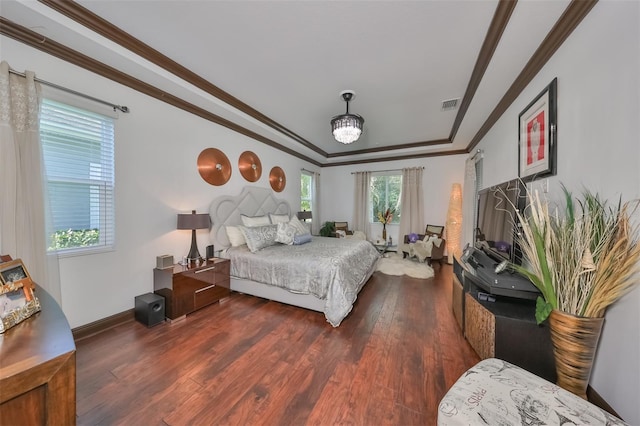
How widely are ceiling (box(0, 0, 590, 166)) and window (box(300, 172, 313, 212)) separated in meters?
2.50

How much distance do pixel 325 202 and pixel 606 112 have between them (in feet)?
18.3

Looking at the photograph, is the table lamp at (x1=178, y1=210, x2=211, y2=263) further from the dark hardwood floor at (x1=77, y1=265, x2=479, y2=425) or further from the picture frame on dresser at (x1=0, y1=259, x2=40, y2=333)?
the picture frame on dresser at (x1=0, y1=259, x2=40, y2=333)

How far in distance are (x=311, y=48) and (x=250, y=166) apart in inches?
92.9

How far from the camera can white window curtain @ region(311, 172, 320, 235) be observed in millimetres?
6098

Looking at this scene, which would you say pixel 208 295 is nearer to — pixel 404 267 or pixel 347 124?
pixel 347 124

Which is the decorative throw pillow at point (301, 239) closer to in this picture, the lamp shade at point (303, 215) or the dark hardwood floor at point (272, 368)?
the dark hardwood floor at point (272, 368)

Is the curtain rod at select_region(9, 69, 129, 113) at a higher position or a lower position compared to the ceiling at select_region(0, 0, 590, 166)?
lower

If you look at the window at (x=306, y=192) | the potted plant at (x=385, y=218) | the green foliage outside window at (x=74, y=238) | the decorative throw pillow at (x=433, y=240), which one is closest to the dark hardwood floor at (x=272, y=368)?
the green foliage outside window at (x=74, y=238)

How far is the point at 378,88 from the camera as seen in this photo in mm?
2791

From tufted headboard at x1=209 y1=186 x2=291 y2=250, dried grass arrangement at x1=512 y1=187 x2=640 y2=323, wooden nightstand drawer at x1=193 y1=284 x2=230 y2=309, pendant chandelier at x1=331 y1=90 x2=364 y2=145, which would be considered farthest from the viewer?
tufted headboard at x1=209 y1=186 x2=291 y2=250

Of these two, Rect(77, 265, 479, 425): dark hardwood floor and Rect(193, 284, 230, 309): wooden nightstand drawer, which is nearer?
Rect(77, 265, 479, 425): dark hardwood floor

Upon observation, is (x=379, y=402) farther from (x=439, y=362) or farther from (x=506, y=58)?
(x=506, y=58)

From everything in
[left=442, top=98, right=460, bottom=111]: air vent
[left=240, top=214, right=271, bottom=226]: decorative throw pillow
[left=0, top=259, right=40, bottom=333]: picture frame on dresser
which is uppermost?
[left=442, top=98, right=460, bottom=111]: air vent

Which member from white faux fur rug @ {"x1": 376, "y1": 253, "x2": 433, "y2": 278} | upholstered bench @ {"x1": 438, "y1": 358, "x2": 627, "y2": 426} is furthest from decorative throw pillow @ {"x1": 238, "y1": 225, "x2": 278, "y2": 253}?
upholstered bench @ {"x1": 438, "y1": 358, "x2": 627, "y2": 426}
